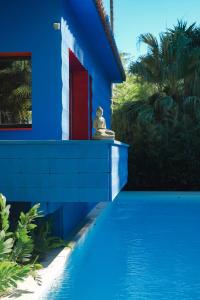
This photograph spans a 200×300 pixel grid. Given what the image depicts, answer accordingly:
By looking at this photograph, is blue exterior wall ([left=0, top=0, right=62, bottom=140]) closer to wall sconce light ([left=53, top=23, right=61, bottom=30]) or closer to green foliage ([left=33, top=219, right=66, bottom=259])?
wall sconce light ([left=53, top=23, right=61, bottom=30])

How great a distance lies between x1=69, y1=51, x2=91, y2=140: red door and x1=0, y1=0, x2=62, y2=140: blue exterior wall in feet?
10.7

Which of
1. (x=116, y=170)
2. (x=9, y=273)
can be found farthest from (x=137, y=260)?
(x=9, y=273)

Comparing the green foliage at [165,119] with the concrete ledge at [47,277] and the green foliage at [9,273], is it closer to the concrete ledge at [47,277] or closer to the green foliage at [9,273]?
the concrete ledge at [47,277]

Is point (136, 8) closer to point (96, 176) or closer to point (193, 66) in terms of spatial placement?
point (193, 66)

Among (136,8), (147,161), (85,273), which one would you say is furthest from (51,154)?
(136,8)

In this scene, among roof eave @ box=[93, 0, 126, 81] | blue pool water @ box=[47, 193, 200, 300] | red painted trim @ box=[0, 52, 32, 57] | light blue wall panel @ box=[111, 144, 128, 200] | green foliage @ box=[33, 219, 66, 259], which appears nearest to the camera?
blue pool water @ box=[47, 193, 200, 300]

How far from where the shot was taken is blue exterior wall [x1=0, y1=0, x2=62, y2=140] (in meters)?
7.77

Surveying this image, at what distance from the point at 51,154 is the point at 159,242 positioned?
135 inches

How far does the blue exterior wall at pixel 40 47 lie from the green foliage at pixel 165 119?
11727 millimetres

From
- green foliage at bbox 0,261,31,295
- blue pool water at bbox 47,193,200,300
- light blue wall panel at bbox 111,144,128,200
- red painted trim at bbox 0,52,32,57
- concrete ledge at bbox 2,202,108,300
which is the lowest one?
blue pool water at bbox 47,193,200,300

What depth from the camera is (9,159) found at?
6.86 metres

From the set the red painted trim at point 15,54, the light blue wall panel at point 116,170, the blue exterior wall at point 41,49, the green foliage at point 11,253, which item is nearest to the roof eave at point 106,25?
the blue exterior wall at point 41,49

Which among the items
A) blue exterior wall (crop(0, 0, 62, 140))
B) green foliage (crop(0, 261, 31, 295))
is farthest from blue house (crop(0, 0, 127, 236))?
green foliage (crop(0, 261, 31, 295))

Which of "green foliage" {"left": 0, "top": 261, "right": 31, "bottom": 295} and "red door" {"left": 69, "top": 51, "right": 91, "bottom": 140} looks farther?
"red door" {"left": 69, "top": 51, "right": 91, "bottom": 140}
